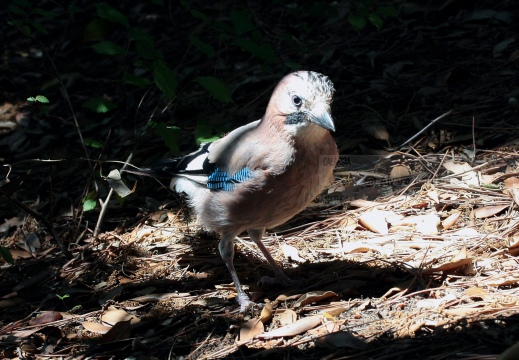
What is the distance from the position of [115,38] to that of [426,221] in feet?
14.7

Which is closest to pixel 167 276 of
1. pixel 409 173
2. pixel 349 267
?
pixel 349 267

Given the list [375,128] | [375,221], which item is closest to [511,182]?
[375,221]

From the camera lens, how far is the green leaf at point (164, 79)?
A: 15.3 ft

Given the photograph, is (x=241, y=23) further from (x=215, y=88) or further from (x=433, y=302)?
(x=433, y=302)

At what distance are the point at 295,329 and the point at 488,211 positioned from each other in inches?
64.8

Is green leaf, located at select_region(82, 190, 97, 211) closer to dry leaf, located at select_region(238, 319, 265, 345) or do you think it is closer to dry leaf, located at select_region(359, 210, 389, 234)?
dry leaf, located at select_region(238, 319, 265, 345)

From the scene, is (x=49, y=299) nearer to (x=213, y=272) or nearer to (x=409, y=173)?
(x=213, y=272)

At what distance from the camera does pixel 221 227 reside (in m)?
A: 4.40

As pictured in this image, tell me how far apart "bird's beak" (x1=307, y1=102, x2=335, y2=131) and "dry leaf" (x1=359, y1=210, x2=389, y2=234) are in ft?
3.69

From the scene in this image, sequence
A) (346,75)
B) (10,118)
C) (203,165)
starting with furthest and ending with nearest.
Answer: (10,118) < (346,75) < (203,165)

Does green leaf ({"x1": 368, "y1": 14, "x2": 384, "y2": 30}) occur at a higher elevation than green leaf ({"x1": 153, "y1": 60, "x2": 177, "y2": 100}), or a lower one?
higher

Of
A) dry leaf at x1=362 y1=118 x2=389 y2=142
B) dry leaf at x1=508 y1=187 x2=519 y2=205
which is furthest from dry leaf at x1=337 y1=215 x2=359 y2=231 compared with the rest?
dry leaf at x1=508 y1=187 x2=519 y2=205

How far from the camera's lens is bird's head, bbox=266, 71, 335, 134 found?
3863 millimetres

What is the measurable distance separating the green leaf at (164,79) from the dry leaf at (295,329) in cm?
179
